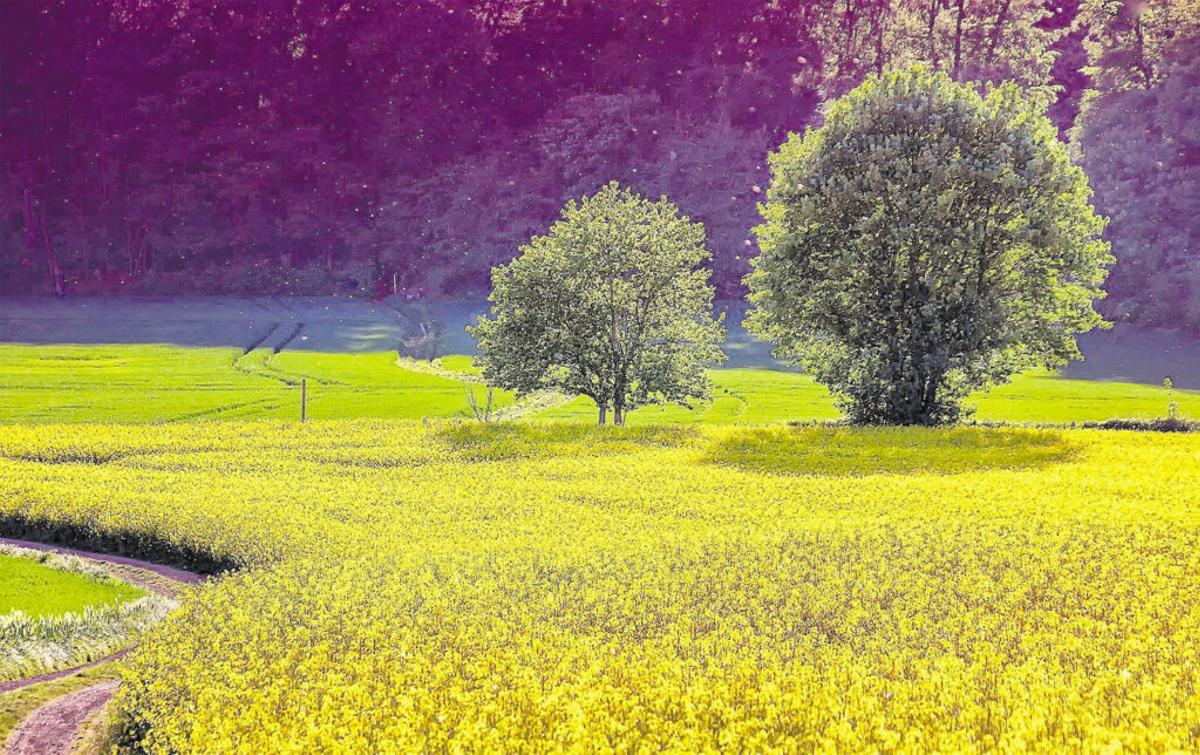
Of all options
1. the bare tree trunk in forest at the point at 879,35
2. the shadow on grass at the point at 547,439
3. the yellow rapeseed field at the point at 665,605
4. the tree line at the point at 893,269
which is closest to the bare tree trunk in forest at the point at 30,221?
the tree line at the point at 893,269

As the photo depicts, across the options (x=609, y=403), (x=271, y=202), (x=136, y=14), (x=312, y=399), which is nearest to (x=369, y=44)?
(x=271, y=202)

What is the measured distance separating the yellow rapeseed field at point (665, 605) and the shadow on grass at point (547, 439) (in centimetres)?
336

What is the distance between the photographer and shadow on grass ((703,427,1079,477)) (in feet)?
90.1

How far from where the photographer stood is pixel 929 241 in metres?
35.0

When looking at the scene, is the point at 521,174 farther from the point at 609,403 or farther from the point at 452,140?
the point at 609,403

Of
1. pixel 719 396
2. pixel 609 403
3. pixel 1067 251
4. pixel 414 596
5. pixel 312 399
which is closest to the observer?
pixel 414 596

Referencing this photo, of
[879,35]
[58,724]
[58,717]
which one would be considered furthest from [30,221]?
[58,724]

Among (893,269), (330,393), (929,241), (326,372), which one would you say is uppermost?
(929,241)

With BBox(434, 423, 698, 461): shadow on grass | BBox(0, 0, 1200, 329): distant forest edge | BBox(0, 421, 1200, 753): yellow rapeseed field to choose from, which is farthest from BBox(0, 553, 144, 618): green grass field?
BBox(0, 0, 1200, 329): distant forest edge

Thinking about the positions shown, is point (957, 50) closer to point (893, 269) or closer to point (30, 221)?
point (893, 269)

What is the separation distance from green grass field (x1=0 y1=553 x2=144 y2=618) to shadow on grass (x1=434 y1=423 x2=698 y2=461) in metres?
12.4

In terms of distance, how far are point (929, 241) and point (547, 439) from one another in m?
15.6

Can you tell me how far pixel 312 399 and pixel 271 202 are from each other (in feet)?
219

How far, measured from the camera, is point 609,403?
4225 centimetres
